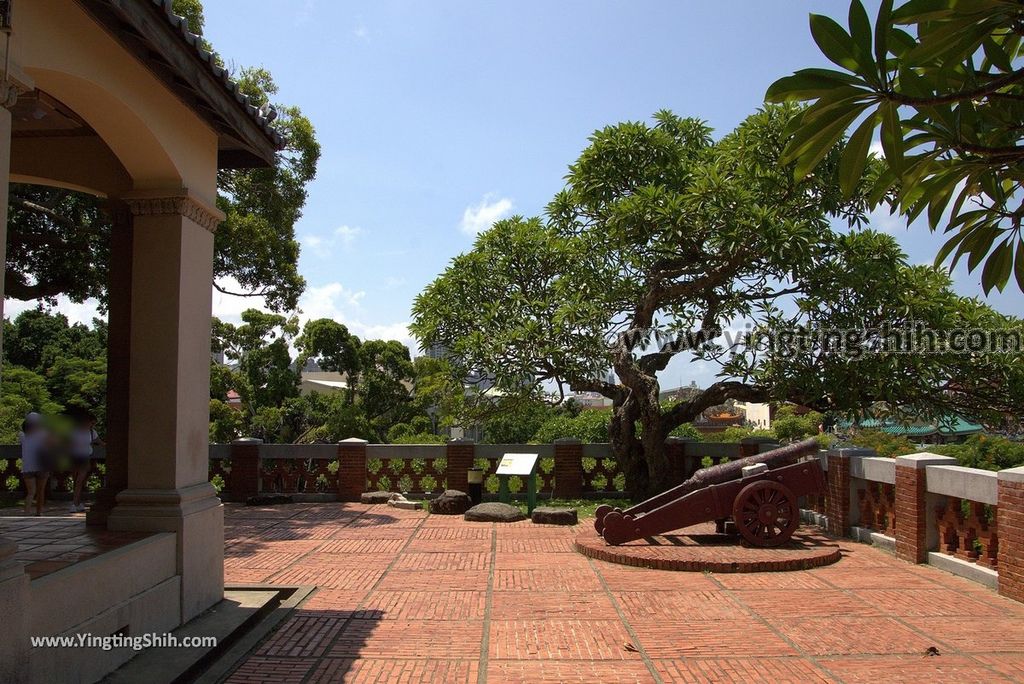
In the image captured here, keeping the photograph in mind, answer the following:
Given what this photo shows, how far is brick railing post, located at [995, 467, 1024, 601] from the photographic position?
7.04 m

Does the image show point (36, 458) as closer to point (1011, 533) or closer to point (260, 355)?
point (1011, 533)

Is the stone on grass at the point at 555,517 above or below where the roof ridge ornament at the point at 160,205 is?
below

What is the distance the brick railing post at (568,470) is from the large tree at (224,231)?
22.1 feet

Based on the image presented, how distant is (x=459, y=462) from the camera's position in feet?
49.3

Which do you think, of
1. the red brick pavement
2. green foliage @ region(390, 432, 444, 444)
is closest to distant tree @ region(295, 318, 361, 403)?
green foliage @ region(390, 432, 444, 444)

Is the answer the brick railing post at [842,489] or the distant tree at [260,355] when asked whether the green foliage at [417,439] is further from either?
the brick railing post at [842,489]

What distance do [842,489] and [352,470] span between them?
887 cm

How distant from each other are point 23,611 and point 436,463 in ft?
37.8

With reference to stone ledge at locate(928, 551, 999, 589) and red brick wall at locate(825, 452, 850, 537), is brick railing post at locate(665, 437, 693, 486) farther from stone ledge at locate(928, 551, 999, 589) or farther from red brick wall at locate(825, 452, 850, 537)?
stone ledge at locate(928, 551, 999, 589)

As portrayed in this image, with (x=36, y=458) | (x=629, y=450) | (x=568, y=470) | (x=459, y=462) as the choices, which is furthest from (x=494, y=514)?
(x=36, y=458)

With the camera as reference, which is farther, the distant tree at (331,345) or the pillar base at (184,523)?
the distant tree at (331,345)

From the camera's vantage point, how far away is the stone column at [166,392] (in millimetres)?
6055

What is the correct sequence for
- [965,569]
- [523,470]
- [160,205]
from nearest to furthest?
[160,205] < [965,569] < [523,470]

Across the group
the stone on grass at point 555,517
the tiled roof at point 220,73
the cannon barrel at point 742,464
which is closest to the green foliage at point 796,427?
the stone on grass at point 555,517
